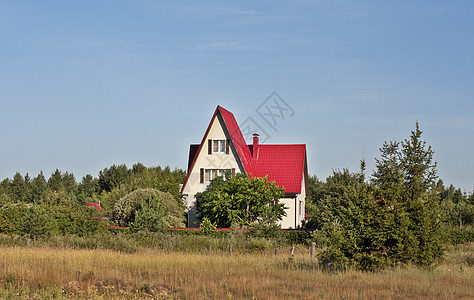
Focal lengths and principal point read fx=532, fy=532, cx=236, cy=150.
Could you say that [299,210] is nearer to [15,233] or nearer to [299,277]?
[15,233]

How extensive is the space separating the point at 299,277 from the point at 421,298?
4.27 metres

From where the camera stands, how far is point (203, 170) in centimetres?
4503

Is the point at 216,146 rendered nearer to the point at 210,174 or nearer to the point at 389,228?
the point at 210,174

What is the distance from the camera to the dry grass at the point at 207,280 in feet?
45.8

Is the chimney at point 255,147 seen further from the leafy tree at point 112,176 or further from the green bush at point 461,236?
the leafy tree at point 112,176

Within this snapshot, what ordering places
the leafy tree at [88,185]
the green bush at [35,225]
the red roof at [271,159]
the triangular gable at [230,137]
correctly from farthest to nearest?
the leafy tree at [88,185], the red roof at [271,159], the triangular gable at [230,137], the green bush at [35,225]

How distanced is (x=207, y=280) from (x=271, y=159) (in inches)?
1250

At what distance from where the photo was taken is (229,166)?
44250 millimetres

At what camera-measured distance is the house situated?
4422cm

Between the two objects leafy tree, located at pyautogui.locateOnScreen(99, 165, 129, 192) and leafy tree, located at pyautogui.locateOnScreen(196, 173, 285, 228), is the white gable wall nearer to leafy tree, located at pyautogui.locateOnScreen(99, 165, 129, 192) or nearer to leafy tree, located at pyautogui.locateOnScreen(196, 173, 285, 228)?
leafy tree, located at pyautogui.locateOnScreen(196, 173, 285, 228)

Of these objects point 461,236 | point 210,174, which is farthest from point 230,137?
point 461,236

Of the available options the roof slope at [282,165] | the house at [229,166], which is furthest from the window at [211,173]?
the roof slope at [282,165]

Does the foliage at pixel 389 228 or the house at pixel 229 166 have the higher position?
the house at pixel 229 166

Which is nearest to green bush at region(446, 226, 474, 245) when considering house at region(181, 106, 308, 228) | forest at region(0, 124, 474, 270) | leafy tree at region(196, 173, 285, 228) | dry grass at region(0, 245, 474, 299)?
forest at region(0, 124, 474, 270)
